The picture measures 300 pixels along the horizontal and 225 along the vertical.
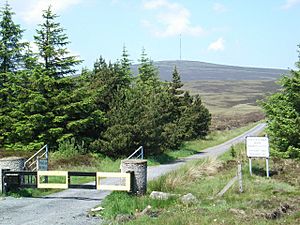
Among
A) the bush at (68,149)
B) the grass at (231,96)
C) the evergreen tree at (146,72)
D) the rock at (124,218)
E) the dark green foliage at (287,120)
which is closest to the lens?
the rock at (124,218)

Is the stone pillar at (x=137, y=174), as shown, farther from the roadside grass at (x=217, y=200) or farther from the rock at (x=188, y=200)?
the rock at (x=188, y=200)

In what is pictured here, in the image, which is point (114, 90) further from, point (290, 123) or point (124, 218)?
point (124, 218)

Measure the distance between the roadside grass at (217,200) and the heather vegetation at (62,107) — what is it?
27.1 feet

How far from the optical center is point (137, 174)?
14469 mm

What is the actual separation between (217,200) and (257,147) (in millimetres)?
6132

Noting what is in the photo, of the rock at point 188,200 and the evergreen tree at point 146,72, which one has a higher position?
the evergreen tree at point 146,72

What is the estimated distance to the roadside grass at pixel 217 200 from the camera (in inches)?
411

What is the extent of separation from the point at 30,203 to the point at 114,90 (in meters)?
17.3

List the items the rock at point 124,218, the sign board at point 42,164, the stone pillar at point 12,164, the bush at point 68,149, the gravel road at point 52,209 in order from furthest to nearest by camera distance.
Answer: the bush at point 68,149, the sign board at point 42,164, the stone pillar at point 12,164, the gravel road at point 52,209, the rock at point 124,218

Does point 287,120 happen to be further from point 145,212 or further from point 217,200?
point 145,212

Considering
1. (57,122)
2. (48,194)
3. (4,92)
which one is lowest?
(48,194)

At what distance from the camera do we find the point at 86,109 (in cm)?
2911

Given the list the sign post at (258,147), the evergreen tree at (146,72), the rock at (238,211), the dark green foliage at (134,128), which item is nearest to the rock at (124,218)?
the rock at (238,211)

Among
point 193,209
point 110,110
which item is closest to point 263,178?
point 193,209
